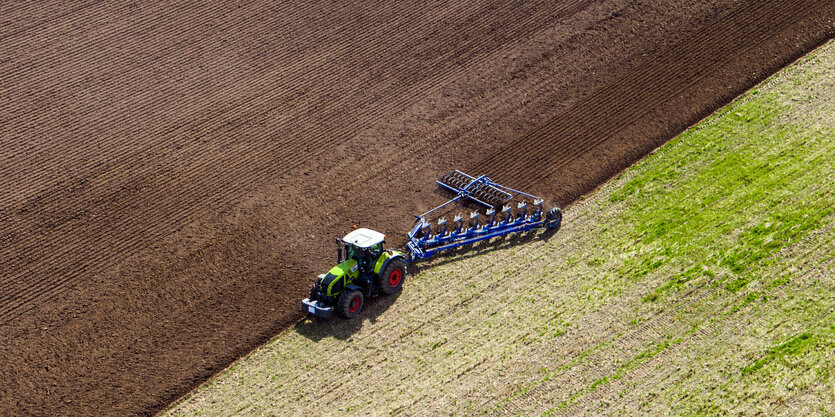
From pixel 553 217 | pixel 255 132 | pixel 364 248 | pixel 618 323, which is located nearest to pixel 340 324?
pixel 364 248

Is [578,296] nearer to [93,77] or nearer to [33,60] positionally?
[93,77]

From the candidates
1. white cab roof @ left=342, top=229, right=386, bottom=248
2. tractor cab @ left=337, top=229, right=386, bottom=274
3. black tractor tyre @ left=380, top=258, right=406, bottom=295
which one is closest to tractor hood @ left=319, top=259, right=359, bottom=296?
tractor cab @ left=337, top=229, right=386, bottom=274

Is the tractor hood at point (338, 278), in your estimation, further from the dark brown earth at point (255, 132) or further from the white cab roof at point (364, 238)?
the dark brown earth at point (255, 132)

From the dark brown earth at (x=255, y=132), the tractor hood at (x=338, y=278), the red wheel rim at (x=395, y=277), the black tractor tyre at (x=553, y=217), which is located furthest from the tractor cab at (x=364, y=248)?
the black tractor tyre at (x=553, y=217)

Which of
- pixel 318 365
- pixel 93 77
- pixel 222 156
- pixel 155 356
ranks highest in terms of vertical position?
pixel 93 77

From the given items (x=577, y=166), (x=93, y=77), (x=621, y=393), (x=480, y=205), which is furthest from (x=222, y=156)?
(x=621, y=393)

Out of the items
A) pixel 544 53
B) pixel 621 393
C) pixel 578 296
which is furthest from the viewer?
pixel 544 53

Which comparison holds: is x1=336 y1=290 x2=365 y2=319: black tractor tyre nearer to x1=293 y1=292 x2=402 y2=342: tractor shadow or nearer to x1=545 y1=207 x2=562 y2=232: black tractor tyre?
x1=293 y1=292 x2=402 y2=342: tractor shadow
